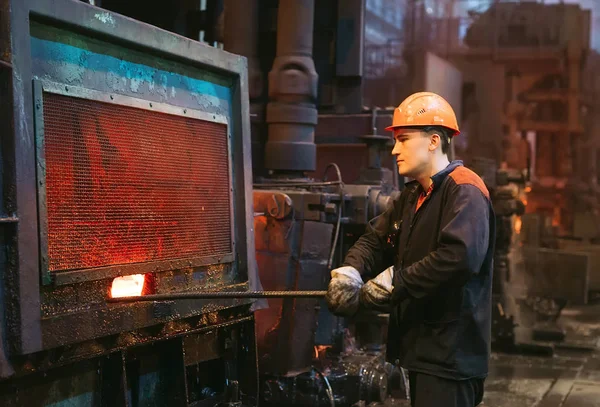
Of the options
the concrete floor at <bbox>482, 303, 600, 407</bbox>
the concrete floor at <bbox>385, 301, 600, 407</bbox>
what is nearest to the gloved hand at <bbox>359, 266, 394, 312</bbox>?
the concrete floor at <bbox>385, 301, 600, 407</bbox>

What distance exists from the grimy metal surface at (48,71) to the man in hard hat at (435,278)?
1.30 m

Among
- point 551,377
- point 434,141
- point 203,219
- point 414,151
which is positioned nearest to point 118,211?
point 203,219

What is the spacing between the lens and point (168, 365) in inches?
165

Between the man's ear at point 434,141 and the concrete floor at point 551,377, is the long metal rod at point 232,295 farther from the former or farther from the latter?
the concrete floor at point 551,377

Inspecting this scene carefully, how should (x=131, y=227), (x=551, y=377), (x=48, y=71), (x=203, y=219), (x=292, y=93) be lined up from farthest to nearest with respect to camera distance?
(x=551, y=377)
(x=292, y=93)
(x=203, y=219)
(x=131, y=227)
(x=48, y=71)

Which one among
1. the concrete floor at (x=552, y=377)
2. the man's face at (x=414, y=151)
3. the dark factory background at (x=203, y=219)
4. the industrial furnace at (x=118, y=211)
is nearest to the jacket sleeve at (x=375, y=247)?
the man's face at (x=414, y=151)

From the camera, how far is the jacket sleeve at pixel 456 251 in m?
3.28

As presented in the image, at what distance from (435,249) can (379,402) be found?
3022 millimetres

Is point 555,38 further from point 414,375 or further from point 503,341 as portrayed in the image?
point 414,375

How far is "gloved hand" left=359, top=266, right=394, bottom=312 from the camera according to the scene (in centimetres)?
347

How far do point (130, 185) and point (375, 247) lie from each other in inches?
53.3

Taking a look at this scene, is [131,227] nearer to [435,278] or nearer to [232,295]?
[232,295]

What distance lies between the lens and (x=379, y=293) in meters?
3.48

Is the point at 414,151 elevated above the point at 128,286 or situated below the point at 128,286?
above
